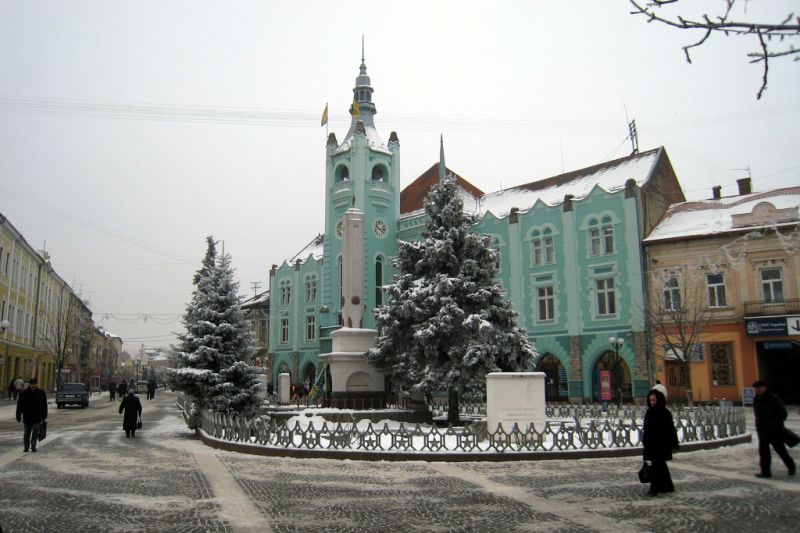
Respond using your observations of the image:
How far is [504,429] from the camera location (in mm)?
16469

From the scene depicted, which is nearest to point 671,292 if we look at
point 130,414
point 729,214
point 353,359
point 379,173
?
point 729,214

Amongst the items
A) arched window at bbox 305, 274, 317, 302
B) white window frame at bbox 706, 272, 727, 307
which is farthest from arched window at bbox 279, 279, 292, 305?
white window frame at bbox 706, 272, 727, 307

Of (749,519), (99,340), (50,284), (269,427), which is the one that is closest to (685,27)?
(749,519)

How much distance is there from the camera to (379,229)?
1966 inches

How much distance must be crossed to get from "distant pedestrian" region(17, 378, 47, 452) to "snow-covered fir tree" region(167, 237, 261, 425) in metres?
4.82

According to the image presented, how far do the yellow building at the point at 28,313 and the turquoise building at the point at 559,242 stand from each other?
2157 cm

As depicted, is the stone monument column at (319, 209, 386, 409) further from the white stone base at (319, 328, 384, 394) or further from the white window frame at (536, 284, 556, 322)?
the white window frame at (536, 284, 556, 322)

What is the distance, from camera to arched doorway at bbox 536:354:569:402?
3919 centimetres

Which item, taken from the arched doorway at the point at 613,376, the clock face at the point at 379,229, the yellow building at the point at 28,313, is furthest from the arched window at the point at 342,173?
the arched doorway at the point at 613,376

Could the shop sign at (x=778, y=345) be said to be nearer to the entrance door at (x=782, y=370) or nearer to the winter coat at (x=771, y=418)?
the entrance door at (x=782, y=370)

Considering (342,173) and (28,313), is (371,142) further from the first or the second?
(28,313)

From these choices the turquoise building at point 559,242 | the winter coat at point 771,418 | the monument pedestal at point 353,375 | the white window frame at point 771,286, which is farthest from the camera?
the turquoise building at point 559,242

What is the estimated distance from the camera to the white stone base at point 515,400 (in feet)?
55.3

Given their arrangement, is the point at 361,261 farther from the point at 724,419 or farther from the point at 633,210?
the point at 633,210
